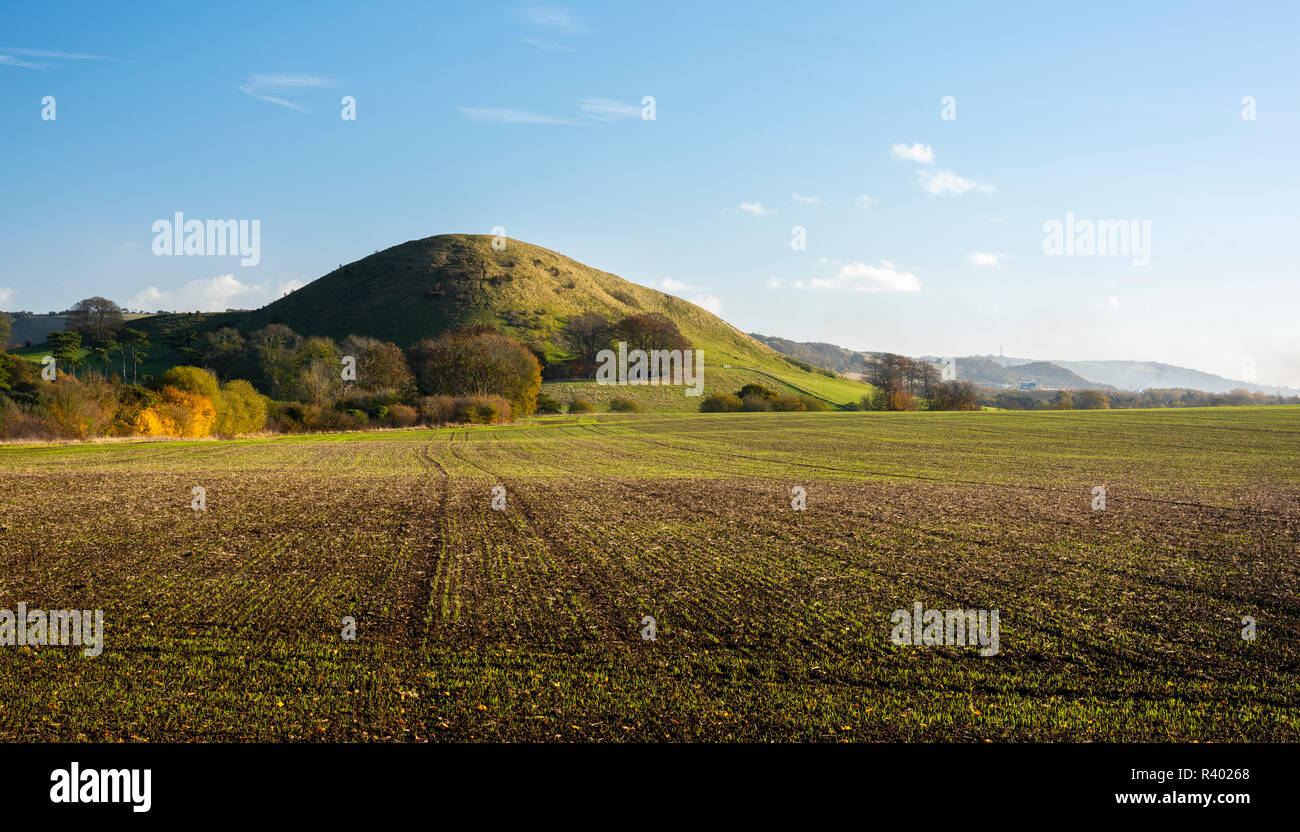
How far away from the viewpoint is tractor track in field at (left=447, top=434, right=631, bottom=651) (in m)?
11.1

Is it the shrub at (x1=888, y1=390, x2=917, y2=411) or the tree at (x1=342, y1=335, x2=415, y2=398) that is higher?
the tree at (x1=342, y1=335, x2=415, y2=398)

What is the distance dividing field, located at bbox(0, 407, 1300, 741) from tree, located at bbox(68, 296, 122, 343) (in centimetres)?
15012

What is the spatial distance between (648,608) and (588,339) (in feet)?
482

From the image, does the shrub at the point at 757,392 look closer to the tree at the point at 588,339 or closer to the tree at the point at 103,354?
the tree at the point at 588,339

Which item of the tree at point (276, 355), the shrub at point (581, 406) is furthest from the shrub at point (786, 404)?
the tree at point (276, 355)

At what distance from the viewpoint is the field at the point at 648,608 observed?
26.4 feet

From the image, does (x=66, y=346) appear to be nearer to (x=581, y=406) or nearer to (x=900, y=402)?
(x=581, y=406)

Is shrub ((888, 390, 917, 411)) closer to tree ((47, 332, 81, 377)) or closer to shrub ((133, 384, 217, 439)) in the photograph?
shrub ((133, 384, 217, 439))

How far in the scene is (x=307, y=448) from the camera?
2168 inches

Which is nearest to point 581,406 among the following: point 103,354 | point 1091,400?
point 103,354

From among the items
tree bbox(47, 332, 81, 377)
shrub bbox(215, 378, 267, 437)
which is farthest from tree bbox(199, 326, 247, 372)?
shrub bbox(215, 378, 267, 437)

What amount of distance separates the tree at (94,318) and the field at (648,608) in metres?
150
